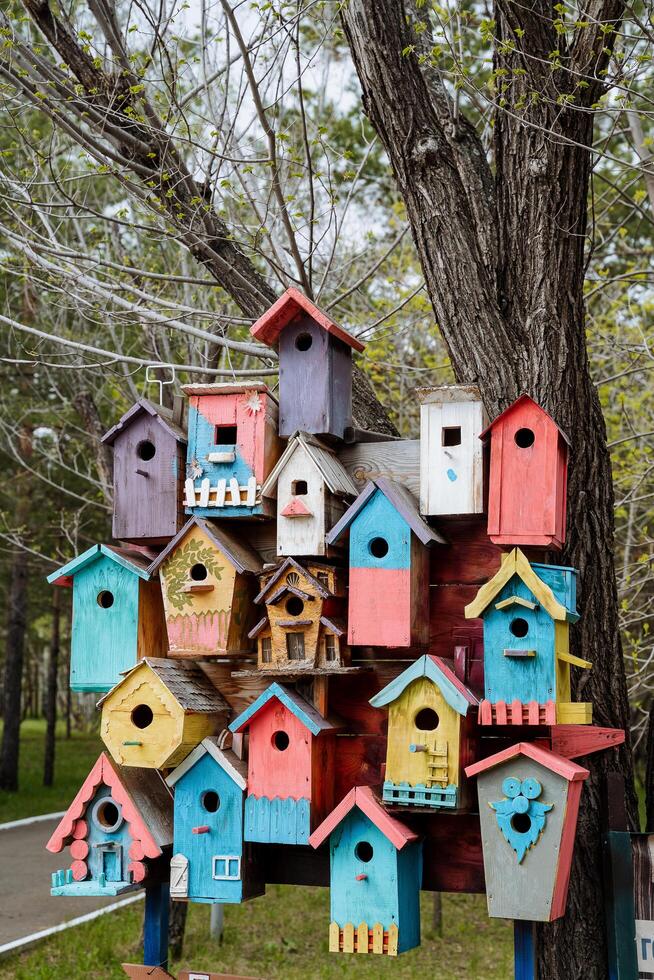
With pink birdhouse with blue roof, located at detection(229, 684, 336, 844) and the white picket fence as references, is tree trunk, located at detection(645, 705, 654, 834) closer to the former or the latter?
pink birdhouse with blue roof, located at detection(229, 684, 336, 844)

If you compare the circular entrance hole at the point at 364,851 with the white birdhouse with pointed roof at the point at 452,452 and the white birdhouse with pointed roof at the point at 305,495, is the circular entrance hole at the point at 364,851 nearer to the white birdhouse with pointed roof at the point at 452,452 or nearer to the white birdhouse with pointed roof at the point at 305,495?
the white birdhouse with pointed roof at the point at 305,495

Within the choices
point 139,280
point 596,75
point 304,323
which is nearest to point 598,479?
point 304,323

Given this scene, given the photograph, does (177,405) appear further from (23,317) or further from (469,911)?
(23,317)

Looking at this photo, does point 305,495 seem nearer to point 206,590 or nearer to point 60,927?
point 206,590

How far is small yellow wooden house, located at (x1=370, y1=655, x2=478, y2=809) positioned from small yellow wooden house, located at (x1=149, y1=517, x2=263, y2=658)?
23.1 inches

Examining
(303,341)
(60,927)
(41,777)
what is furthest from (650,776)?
(41,777)

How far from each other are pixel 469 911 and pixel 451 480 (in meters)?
8.24

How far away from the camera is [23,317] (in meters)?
14.0

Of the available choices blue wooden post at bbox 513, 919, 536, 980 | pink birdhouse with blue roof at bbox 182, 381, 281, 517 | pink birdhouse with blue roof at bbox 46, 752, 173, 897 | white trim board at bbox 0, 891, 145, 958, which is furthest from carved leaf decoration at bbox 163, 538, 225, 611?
white trim board at bbox 0, 891, 145, 958

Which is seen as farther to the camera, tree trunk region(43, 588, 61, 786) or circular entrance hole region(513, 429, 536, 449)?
Answer: tree trunk region(43, 588, 61, 786)

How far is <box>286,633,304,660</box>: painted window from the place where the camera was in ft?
11.4

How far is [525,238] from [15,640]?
13263 mm

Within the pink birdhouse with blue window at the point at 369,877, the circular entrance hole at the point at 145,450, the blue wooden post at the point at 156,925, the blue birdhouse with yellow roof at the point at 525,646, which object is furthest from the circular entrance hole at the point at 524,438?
the blue wooden post at the point at 156,925

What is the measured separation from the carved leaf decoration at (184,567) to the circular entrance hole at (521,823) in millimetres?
1260
